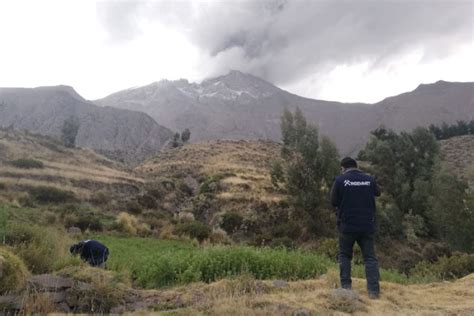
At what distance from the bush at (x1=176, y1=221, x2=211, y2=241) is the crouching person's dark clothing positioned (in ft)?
59.0

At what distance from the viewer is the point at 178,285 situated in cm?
858

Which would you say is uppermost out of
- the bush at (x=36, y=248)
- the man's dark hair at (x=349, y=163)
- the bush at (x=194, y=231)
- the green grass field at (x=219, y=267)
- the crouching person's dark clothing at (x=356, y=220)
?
the man's dark hair at (x=349, y=163)

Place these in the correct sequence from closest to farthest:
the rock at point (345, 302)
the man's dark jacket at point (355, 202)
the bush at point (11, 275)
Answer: the rock at point (345, 302)
the bush at point (11, 275)
the man's dark jacket at point (355, 202)

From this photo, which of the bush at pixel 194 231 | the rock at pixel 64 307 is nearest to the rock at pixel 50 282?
the rock at pixel 64 307

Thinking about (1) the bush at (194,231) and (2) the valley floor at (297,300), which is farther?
(1) the bush at (194,231)

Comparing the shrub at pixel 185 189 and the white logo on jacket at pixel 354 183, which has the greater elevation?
the white logo on jacket at pixel 354 183

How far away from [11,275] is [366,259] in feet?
19.6

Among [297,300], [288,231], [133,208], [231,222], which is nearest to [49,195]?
[133,208]

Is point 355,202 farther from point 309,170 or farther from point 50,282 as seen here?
point 309,170

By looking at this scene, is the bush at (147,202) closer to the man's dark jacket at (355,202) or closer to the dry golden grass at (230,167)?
the dry golden grass at (230,167)

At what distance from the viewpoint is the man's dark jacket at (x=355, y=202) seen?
7.59 metres

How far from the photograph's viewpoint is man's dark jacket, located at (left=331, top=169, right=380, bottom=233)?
7586 mm

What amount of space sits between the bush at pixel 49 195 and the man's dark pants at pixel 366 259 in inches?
1022

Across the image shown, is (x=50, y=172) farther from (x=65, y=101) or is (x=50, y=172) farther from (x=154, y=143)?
(x=65, y=101)
